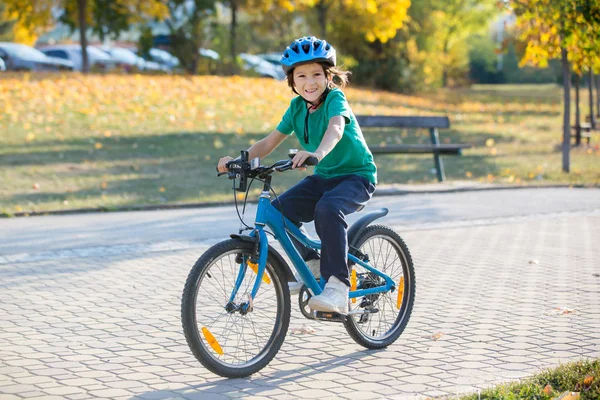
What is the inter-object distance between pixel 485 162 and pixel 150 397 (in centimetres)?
1364

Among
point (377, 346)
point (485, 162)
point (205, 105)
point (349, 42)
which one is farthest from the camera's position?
point (349, 42)

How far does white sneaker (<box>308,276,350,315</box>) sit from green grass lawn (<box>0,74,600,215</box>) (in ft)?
21.7

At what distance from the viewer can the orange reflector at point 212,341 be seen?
4855mm

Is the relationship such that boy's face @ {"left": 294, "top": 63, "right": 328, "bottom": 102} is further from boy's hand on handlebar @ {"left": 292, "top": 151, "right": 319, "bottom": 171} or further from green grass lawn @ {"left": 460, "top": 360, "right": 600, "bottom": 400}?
green grass lawn @ {"left": 460, "top": 360, "right": 600, "bottom": 400}

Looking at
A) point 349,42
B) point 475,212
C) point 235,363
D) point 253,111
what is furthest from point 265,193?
point 349,42

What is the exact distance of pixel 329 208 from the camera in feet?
16.5

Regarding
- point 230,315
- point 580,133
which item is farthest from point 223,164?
point 580,133

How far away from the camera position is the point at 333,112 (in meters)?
5.12

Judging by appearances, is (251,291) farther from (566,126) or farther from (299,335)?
(566,126)

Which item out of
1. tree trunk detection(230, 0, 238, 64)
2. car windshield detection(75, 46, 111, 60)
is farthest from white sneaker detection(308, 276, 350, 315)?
car windshield detection(75, 46, 111, 60)

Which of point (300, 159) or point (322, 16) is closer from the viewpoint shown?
point (300, 159)

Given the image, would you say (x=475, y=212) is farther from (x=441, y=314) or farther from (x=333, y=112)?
(x=333, y=112)

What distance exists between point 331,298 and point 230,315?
525mm

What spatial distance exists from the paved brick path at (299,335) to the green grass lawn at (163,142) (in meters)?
3.76
